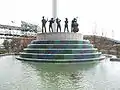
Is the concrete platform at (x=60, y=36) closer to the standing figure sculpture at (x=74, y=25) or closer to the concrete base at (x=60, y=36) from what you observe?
the concrete base at (x=60, y=36)

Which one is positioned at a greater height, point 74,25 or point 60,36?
point 74,25

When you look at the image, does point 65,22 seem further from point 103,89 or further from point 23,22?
point 23,22

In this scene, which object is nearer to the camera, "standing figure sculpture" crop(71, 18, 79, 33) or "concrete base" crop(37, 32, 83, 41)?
"concrete base" crop(37, 32, 83, 41)

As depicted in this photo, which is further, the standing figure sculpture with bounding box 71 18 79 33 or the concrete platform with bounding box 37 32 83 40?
the standing figure sculpture with bounding box 71 18 79 33

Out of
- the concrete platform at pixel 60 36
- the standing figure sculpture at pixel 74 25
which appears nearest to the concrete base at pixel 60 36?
the concrete platform at pixel 60 36

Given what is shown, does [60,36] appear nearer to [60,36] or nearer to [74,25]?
[60,36]

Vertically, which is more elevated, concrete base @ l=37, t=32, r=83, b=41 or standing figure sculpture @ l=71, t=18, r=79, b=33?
standing figure sculpture @ l=71, t=18, r=79, b=33

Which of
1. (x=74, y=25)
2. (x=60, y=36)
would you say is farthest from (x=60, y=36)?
(x=74, y=25)

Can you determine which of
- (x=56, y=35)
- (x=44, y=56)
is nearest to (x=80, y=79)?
(x=44, y=56)

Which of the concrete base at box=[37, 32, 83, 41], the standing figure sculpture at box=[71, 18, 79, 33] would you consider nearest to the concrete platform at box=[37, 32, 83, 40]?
the concrete base at box=[37, 32, 83, 41]

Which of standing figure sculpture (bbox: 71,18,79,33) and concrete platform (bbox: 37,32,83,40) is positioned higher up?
standing figure sculpture (bbox: 71,18,79,33)

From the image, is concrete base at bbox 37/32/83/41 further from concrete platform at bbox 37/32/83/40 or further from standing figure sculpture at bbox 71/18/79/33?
standing figure sculpture at bbox 71/18/79/33

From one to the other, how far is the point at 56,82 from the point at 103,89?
2.09m

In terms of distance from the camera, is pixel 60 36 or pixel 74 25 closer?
pixel 60 36
